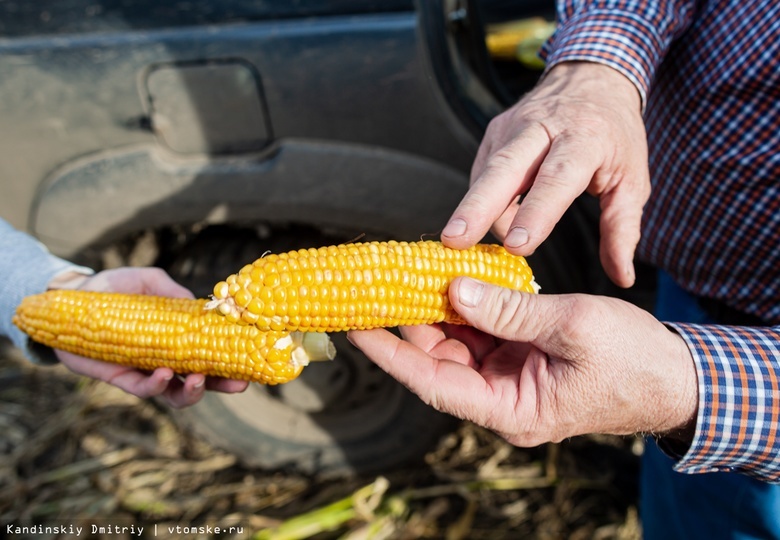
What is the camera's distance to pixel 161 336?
66.2 inches

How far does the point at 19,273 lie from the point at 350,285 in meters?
1.30

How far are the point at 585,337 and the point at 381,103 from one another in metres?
1.24

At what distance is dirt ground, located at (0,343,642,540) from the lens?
2.96m

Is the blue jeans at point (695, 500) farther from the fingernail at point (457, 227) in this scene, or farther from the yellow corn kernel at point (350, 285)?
the fingernail at point (457, 227)

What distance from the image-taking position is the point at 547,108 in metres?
1.61

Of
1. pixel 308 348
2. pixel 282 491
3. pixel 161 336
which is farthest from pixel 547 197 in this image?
pixel 282 491

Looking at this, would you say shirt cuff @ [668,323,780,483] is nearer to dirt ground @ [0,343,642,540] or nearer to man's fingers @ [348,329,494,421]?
man's fingers @ [348,329,494,421]

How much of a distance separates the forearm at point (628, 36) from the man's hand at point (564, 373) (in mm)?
797

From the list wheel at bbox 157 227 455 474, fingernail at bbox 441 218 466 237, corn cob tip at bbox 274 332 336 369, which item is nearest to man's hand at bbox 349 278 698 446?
fingernail at bbox 441 218 466 237

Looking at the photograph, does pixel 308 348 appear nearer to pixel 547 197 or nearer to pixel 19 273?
pixel 547 197

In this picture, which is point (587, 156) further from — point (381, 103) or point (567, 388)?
point (381, 103)

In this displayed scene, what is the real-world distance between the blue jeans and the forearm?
80 cm

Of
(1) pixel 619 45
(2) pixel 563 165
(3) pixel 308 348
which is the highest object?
(1) pixel 619 45

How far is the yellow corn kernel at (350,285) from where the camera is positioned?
1.38 metres
